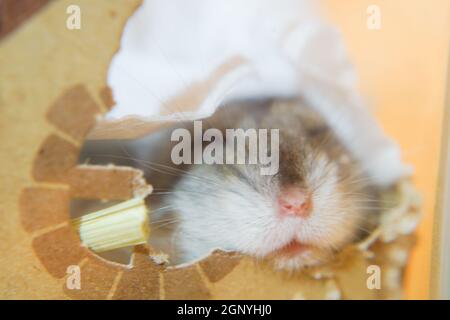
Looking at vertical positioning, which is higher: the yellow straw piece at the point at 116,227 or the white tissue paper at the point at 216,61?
the white tissue paper at the point at 216,61

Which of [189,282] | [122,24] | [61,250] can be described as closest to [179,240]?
[189,282]

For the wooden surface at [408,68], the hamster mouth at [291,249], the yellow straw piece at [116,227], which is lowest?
the hamster mouth at [291,249]

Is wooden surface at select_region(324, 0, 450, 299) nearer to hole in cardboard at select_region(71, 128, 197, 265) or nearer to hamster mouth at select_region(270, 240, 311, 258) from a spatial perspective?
hamster mouth at select_region(270, 240, 311, 258)

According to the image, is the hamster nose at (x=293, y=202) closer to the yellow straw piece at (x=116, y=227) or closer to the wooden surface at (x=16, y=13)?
the yellow straw piece at (x=116, y=227)

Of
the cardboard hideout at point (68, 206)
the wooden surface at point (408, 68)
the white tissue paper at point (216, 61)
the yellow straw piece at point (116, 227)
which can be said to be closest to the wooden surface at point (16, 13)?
the cardboard hideout at point (68, 206)

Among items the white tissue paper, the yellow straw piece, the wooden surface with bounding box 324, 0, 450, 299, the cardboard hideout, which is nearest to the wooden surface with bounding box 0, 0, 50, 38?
the cardboard hideout

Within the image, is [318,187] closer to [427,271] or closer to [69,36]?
[427,271]
